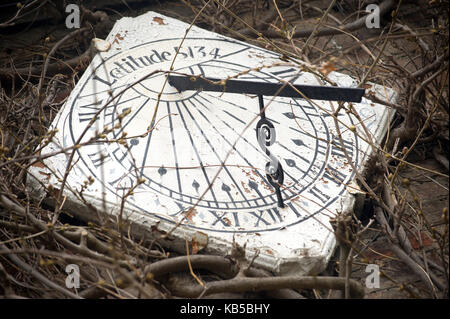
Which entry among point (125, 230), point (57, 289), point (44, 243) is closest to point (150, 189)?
point (125, 230)

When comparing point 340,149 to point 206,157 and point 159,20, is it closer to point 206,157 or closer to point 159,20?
point 206,157

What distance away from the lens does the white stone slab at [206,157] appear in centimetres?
271

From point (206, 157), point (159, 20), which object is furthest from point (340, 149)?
point (159, 20)

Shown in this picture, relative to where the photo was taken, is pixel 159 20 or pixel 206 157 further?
pixel 159 20

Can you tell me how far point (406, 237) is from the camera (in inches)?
108

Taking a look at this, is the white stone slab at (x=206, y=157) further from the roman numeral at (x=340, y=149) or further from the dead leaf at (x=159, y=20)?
the dead leaf at (x=159, y=20)

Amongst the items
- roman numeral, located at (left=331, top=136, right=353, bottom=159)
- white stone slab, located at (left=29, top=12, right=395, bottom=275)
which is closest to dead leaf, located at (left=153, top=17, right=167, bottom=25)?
white stone slab, located at (left=29, top=12, right=395, bottom=275)

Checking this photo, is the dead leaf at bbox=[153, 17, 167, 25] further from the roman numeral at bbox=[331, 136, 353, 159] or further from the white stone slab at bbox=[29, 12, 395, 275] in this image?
the roman numeral at bbox=[331, 136, 353, 159]

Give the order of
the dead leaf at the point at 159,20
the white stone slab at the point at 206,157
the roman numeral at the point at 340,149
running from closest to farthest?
1. the white stone slab at the point at 206,157
2. the roman numeral at the point at 340,149
3. the dead leaf at the point at 159,20

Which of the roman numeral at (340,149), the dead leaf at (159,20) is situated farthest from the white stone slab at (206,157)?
the dead leaf at (159,20)

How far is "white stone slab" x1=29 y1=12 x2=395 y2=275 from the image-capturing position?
271 cm

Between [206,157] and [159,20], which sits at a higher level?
[159,20]

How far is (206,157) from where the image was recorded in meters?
3.01

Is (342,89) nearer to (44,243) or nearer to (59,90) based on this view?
(44,243)
